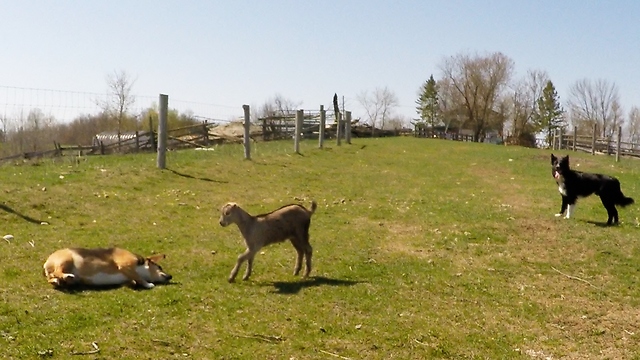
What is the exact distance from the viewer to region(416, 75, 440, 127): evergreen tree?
269 ft

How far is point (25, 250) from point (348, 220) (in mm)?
5674

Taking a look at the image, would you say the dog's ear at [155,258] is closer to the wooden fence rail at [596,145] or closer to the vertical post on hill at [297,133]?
the vertical post on hill at [297,133]

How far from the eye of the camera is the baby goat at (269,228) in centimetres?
764

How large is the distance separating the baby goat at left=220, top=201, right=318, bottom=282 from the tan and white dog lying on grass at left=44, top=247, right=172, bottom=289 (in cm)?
102

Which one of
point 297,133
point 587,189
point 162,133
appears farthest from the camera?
point 297,133

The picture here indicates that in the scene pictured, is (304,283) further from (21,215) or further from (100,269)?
(21,215)

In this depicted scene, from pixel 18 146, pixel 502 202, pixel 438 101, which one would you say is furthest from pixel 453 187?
pixel 438 101

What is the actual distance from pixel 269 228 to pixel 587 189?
299 inches

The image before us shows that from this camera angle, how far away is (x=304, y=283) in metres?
7.48

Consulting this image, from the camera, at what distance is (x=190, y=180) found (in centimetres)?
1410

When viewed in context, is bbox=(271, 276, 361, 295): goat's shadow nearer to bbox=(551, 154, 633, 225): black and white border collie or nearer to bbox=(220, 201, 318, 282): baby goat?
bbox=(220, 201, 318, 282): baby goat

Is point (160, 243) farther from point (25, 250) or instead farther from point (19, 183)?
point (19, 183)

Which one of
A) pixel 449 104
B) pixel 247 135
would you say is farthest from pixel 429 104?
pixel 247 135

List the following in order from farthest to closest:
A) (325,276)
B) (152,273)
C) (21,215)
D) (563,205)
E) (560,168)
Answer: (560,168)
(563,205)
(21,215)
(325,276)
(152,273)
